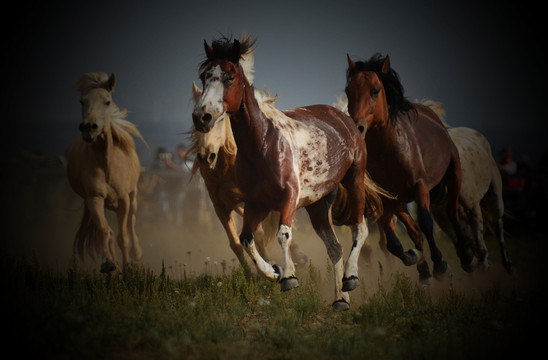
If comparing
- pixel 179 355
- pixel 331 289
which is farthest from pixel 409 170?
pixel 179 355

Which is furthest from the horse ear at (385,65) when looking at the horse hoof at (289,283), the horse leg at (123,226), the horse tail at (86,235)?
the horse tail at (86,235)

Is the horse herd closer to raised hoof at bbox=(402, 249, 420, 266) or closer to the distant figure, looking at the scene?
raised hoof at bbox=(402, 249, 420, 266)

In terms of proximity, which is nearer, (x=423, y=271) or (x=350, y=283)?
(x=350, y=283)

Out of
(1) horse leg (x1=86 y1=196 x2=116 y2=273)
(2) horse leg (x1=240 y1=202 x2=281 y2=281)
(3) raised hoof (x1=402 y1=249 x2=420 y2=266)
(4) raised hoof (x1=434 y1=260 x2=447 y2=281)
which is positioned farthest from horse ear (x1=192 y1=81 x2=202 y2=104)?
(4) raised hoof (x1=434 y1=260 x2=447 y2=281)

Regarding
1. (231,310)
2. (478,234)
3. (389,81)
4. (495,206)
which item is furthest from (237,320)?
(495,206)

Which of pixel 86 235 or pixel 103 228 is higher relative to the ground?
pixel 103 228

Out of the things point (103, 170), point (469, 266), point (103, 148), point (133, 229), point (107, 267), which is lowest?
point (469, 266)

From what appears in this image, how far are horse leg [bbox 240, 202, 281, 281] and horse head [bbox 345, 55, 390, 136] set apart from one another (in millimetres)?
1584

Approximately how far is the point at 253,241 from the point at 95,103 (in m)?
2.53

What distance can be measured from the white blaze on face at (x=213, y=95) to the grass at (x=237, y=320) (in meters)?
1.80

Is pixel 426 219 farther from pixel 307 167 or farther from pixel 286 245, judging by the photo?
pixel 286 245

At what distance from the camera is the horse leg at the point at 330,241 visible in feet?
17.2

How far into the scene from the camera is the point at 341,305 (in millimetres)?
5152

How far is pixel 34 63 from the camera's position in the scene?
23.2 feet
